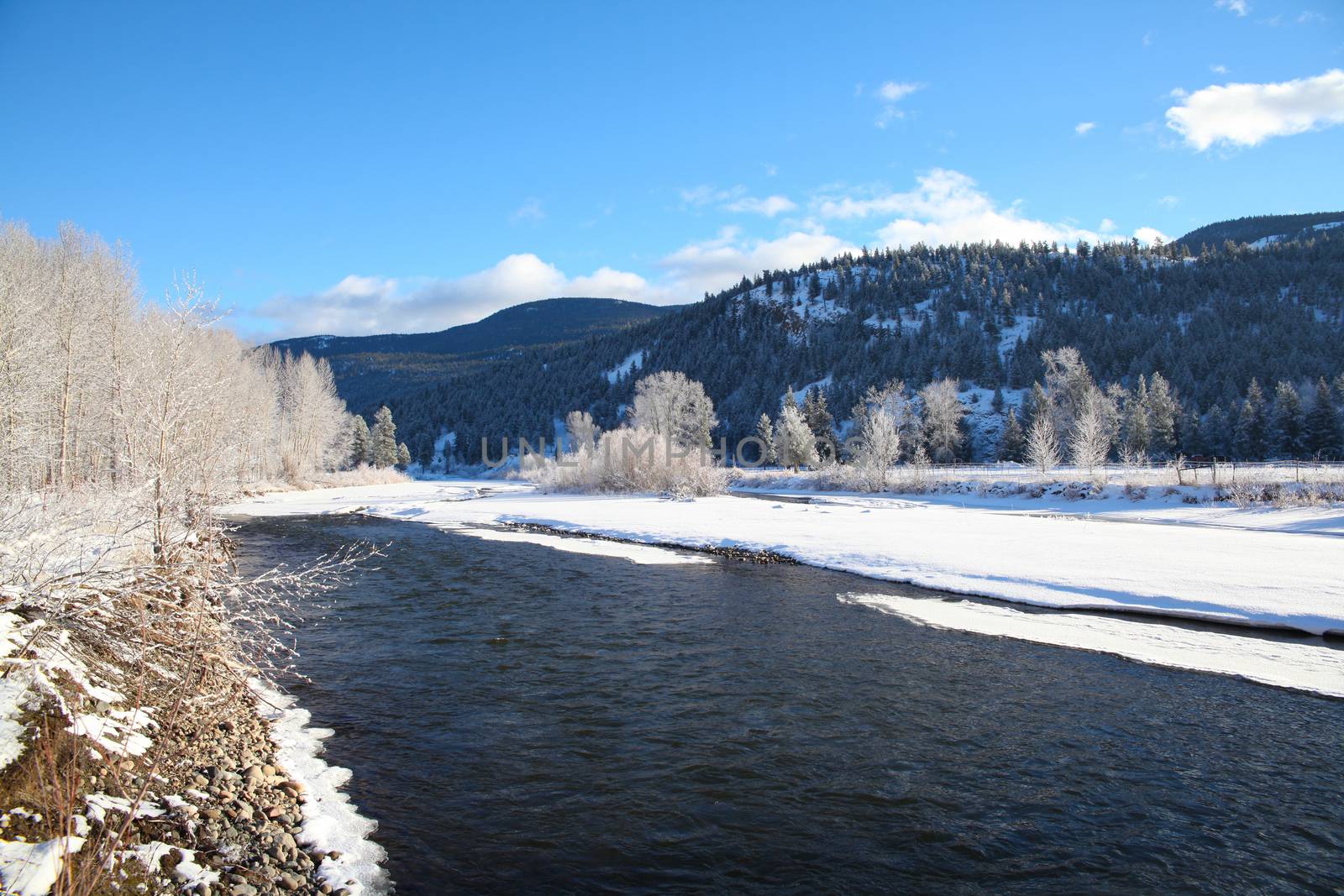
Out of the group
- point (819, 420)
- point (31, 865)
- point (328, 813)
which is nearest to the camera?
point (31, 865)

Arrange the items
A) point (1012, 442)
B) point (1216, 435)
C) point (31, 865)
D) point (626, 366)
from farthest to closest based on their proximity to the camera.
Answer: point (626, 366) → point (1012, 442) → point (1216, 435) → point (31, 865)

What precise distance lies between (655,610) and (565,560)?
25.1 ft

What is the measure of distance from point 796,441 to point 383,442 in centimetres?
5354

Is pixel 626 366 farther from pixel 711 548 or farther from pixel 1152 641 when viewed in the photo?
pixel 1152 641

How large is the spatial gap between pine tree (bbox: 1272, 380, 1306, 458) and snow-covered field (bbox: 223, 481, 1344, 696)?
37.6 metres

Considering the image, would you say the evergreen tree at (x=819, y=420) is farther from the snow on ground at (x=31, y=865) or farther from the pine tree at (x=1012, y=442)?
the snow on ground at (x=31, y=865)

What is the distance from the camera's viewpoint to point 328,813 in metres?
6.23

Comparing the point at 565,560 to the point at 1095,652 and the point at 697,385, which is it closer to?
the point at 1095,652

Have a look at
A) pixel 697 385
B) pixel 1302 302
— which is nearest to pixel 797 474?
pixel 697 385

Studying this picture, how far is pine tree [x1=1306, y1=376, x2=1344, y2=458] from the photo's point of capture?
57.4 meters

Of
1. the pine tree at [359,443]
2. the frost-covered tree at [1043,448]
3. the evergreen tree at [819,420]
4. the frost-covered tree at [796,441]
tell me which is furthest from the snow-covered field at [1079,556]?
the pine tree at [359,443]

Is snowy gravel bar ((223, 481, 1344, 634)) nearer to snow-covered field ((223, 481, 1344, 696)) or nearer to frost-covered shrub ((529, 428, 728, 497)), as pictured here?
snow-covered field ((223, 481, 1344, 696))

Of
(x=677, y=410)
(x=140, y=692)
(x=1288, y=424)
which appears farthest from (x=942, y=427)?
(x=140, y=692)

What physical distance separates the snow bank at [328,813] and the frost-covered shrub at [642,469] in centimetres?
3620
